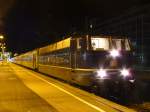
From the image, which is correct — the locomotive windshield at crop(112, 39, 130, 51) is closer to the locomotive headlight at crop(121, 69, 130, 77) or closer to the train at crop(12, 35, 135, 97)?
the train at crop(12, 35, 135, 97)

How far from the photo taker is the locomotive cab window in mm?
19766

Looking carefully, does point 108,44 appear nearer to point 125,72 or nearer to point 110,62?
point 110,62

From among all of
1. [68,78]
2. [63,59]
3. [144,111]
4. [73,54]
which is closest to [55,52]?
[63,59]

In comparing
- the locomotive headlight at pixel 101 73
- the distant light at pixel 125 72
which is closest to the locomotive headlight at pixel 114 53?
the distant light at pixel 125 72

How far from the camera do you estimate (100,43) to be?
19984mm

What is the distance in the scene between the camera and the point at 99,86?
1900cm

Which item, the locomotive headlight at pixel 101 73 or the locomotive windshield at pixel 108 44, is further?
the locomotive windshield at pixel 108 44

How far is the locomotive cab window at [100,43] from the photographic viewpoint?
19.8 metres

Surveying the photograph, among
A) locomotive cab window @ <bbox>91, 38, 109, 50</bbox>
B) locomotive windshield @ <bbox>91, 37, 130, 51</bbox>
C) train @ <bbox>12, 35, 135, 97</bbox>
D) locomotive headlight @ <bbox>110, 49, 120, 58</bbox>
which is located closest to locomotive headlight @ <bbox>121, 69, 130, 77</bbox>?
train @ <bbox>12, 35, 135, 97</bbox>

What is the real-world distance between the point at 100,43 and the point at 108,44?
0.41m

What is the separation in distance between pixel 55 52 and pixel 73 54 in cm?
874

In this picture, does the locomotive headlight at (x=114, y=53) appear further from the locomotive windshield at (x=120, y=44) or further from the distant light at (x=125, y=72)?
the distant light at (x=125, y=72)

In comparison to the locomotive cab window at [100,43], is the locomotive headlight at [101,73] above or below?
below

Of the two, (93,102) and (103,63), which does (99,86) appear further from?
(93,102)
